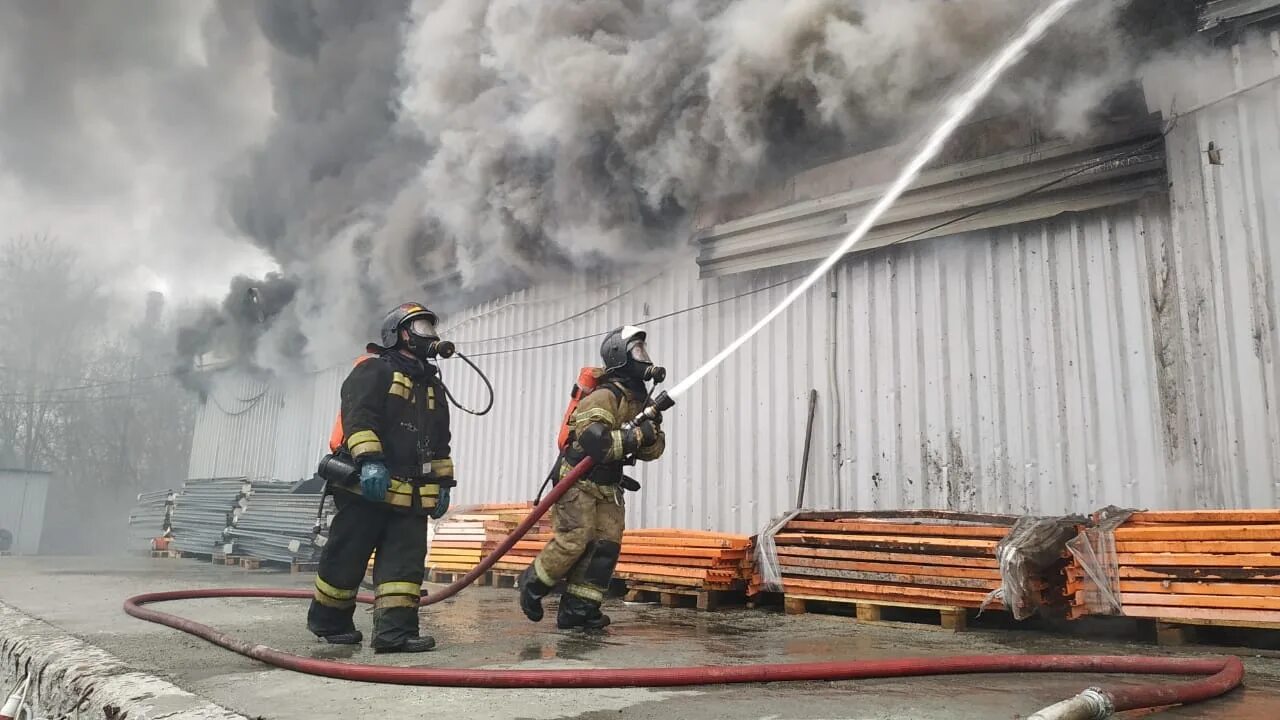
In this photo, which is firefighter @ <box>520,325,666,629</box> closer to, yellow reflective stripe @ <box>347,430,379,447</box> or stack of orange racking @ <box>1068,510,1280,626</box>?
yellow reflective stripe @ <box>347,430,379,447</box>

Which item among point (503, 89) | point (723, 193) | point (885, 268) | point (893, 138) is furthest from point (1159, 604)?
point (503, 89)

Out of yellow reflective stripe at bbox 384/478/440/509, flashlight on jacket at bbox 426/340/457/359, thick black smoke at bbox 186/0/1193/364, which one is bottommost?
yellow reflective stripe at bbox 384/478/440/509

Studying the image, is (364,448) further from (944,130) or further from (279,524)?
(279,524)

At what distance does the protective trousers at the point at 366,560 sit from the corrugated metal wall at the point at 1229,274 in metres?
4.73

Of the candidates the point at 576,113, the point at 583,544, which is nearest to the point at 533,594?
the point at 583,544

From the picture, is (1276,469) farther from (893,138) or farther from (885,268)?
(893,138)

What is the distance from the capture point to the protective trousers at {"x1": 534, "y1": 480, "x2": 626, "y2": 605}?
4570 millimetres

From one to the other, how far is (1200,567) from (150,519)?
A: 57.7 feet

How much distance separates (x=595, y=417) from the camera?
4578mm

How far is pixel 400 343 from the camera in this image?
164 inches

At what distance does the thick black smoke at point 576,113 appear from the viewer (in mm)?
6078

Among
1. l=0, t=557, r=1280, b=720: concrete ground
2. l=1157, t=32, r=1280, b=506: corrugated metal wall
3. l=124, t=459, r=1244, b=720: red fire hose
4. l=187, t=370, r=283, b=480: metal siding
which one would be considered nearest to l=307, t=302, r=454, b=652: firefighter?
l=0, t=557, r=1280, b=720: concrete ground

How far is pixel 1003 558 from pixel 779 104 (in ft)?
14.7

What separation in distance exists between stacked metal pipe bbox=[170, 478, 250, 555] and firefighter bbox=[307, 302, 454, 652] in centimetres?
966
